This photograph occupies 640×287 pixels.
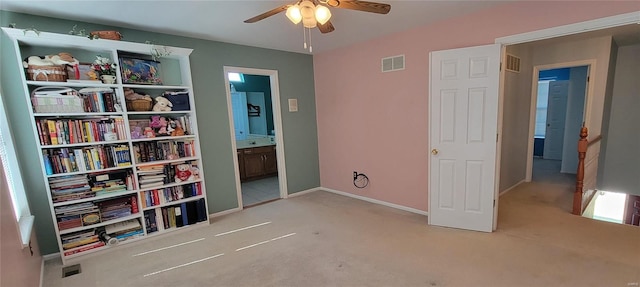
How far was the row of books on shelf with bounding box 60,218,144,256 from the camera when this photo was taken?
2.52m

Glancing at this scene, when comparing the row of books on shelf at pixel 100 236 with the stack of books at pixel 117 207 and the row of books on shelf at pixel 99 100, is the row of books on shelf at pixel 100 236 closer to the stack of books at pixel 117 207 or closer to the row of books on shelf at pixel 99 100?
the stack of books at pixel 117 207

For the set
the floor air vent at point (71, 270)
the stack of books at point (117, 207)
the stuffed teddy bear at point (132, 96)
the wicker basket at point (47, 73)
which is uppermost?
the wicker basket at point (47, 73)

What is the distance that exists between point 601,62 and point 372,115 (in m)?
3.52

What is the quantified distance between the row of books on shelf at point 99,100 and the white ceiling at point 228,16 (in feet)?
2.25

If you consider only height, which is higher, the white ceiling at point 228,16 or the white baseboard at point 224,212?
the white ceiling at point 228,16

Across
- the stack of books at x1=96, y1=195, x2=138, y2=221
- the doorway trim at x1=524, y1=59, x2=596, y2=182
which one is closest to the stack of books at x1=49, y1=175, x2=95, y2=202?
the stack of books at x1=96, y1=195, x2=138, y2=221

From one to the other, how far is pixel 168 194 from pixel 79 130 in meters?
1.05

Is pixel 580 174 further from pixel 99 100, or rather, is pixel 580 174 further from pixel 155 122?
pixel 99 100

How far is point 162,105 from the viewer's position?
2900 millimetres

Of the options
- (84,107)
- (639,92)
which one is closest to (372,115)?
(84,107)

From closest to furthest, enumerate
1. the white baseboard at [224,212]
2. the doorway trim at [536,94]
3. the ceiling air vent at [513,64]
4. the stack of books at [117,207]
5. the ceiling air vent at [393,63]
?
the stack of books at [117,207], the ceiling air vent at [393,63], the white baseboard at [224,212], the ceiling air vent at [513,64], the doorway trim at [536,94]

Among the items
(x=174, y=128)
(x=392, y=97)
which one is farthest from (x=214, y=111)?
(x=392, y=97)

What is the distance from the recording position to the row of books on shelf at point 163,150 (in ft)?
9.33

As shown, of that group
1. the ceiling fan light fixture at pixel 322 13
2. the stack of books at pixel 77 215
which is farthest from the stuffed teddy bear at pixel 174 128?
the ceiling fan light fixture at pixel 322 13
